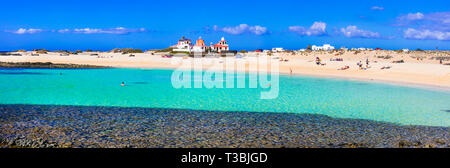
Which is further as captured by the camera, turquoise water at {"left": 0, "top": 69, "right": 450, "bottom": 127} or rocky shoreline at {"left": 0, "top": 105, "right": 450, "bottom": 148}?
turquoise water at {"left": 0, "top": 69, "right": 450, "bottom": 127}

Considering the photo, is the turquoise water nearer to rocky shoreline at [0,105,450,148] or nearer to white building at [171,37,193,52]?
rocky shoreline at [0,105,450,148]

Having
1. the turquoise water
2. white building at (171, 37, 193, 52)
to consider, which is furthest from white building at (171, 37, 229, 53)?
the turquoise water

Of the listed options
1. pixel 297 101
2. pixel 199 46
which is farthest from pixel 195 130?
pixel 199 46

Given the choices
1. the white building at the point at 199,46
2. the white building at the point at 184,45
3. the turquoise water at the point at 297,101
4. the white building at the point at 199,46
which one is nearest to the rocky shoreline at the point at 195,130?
the turquoise water at the point at 297,101

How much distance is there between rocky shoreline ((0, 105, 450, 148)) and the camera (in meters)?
10.3

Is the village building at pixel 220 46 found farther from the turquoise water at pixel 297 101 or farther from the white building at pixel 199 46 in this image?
the turquoise water at pixel 297 101

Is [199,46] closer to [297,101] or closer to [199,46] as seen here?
[199,46]

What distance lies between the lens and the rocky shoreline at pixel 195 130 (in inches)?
407

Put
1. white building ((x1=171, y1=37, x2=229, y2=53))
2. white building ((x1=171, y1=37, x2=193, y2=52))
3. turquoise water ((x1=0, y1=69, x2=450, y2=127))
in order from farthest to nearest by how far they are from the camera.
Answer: white building ((x1=171, y1=37, x2=193, y2=52)) → white building ((x1=171, y1=37, x2=229, y2=53)) → turquoise water ((x1=0, y1=69, x2=450, y2=127))

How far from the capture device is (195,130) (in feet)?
39.8

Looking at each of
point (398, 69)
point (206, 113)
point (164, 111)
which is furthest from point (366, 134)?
point (398, 69)
